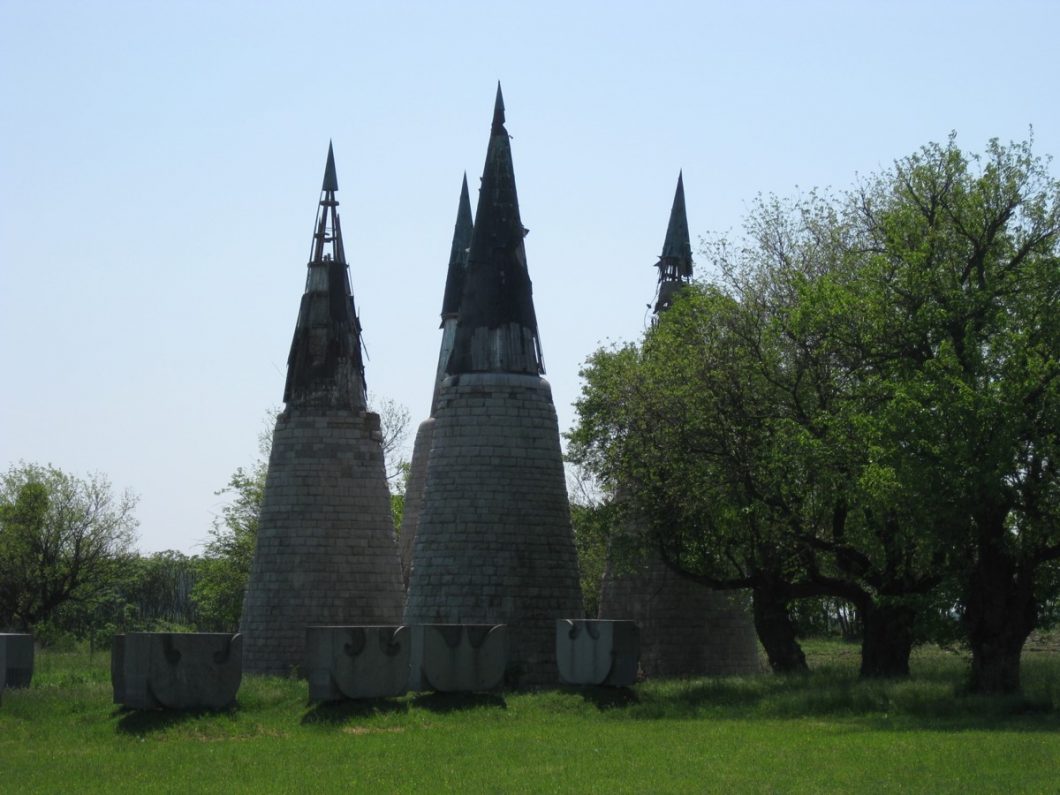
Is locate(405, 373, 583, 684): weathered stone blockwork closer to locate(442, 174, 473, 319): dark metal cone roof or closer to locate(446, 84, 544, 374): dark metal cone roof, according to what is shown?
locate(446, 84, 544, 374): dark metal cone roof

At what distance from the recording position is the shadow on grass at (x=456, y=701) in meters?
25.3

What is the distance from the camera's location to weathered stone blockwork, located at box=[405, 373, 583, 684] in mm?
30859

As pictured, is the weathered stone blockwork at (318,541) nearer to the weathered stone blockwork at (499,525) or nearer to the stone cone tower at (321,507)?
the stone cone tower at (321,507)

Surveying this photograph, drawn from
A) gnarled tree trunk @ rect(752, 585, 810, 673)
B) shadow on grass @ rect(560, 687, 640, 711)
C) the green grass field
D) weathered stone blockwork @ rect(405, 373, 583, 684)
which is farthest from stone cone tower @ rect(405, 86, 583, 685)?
gnarled tree trunk @ rect(752, 585, 810, 673)

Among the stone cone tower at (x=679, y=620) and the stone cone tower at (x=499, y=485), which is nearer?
the stone cone tower at (x=499, y=485)

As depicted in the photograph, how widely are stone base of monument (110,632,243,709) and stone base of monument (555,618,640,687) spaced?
6.57 metres

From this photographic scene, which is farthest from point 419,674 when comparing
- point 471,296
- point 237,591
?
point 237,591

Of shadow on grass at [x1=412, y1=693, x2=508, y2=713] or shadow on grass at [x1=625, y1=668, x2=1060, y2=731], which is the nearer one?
shadow on grass at [x1=625, y1=668, x2=1060, y2=731]

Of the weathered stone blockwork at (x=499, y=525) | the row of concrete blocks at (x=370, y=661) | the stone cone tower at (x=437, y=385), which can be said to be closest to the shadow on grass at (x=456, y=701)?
the row of concrete blocks at (x=370, y=661)

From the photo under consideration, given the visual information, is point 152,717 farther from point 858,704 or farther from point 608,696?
point 858,704

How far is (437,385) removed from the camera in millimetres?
43438

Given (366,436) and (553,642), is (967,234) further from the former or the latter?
(366,436)

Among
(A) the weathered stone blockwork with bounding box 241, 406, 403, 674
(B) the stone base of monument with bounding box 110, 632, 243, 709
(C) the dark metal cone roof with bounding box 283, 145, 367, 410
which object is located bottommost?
(B) the stone base of monument with bounding box 110, 632, 243, 709

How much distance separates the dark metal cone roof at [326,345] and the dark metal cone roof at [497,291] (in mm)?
3307
